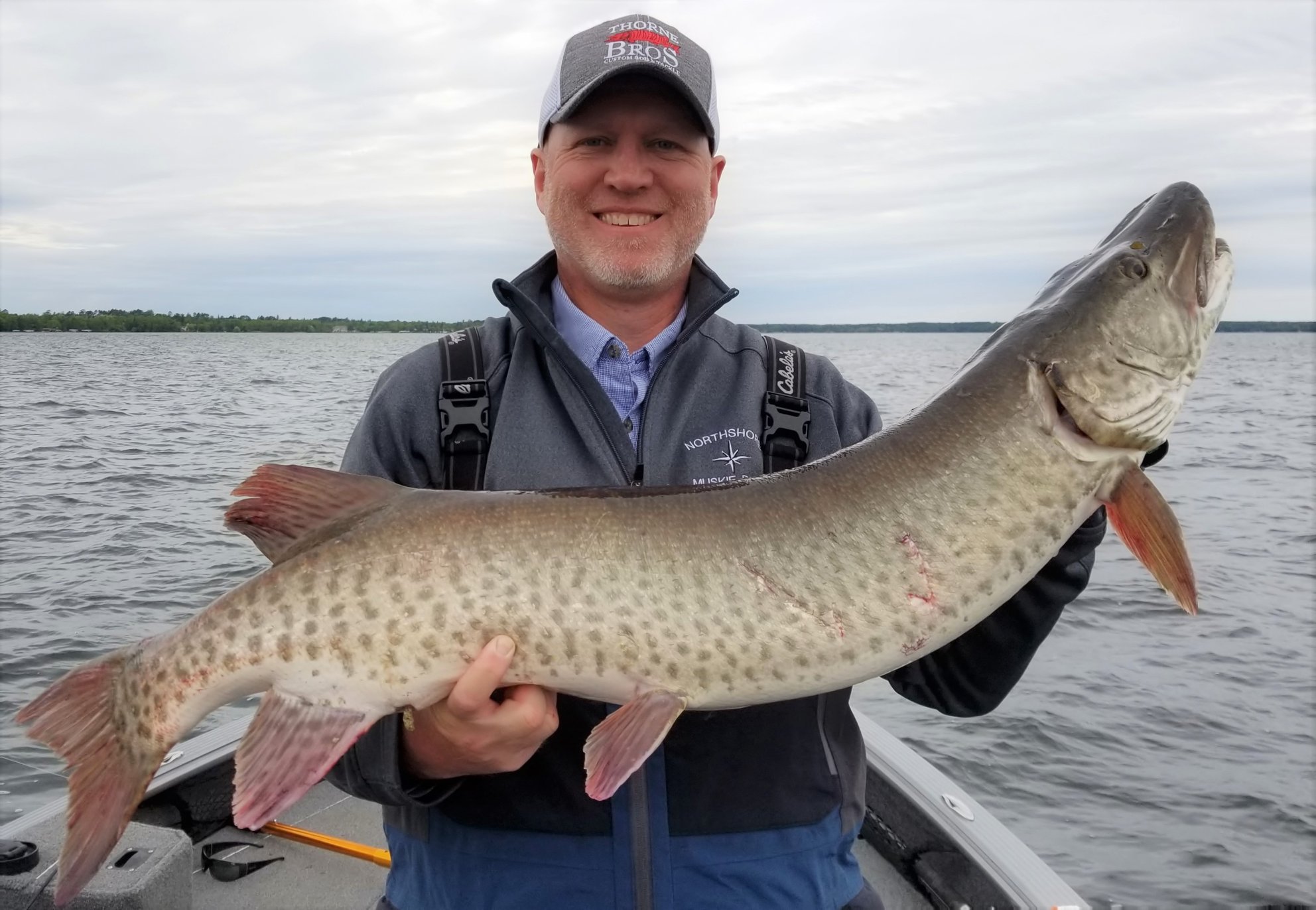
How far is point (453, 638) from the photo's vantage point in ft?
6.76

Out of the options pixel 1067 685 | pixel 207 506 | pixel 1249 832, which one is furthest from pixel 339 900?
pixel 207 506

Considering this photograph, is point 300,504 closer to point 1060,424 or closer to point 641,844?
point 641,844

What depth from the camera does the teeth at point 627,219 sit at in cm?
276

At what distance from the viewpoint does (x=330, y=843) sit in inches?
161

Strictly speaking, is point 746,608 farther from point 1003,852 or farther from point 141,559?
point 141,559

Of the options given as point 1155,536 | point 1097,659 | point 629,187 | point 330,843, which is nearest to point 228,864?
point 330,843

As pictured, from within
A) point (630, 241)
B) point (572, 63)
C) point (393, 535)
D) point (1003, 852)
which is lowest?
point (1003, 852)

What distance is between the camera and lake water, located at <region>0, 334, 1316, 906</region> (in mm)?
6352

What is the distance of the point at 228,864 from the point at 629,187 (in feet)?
10.6

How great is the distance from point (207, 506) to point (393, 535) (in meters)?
11.8

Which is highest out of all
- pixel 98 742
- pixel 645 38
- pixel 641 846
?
pixel 645 38

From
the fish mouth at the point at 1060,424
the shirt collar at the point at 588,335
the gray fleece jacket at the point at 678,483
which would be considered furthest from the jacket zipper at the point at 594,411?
the fish mouth at the point at 1060,424

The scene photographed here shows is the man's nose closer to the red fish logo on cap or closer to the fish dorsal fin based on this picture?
the red fish logo on cap

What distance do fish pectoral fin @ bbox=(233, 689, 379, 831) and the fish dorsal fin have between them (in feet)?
1.18
